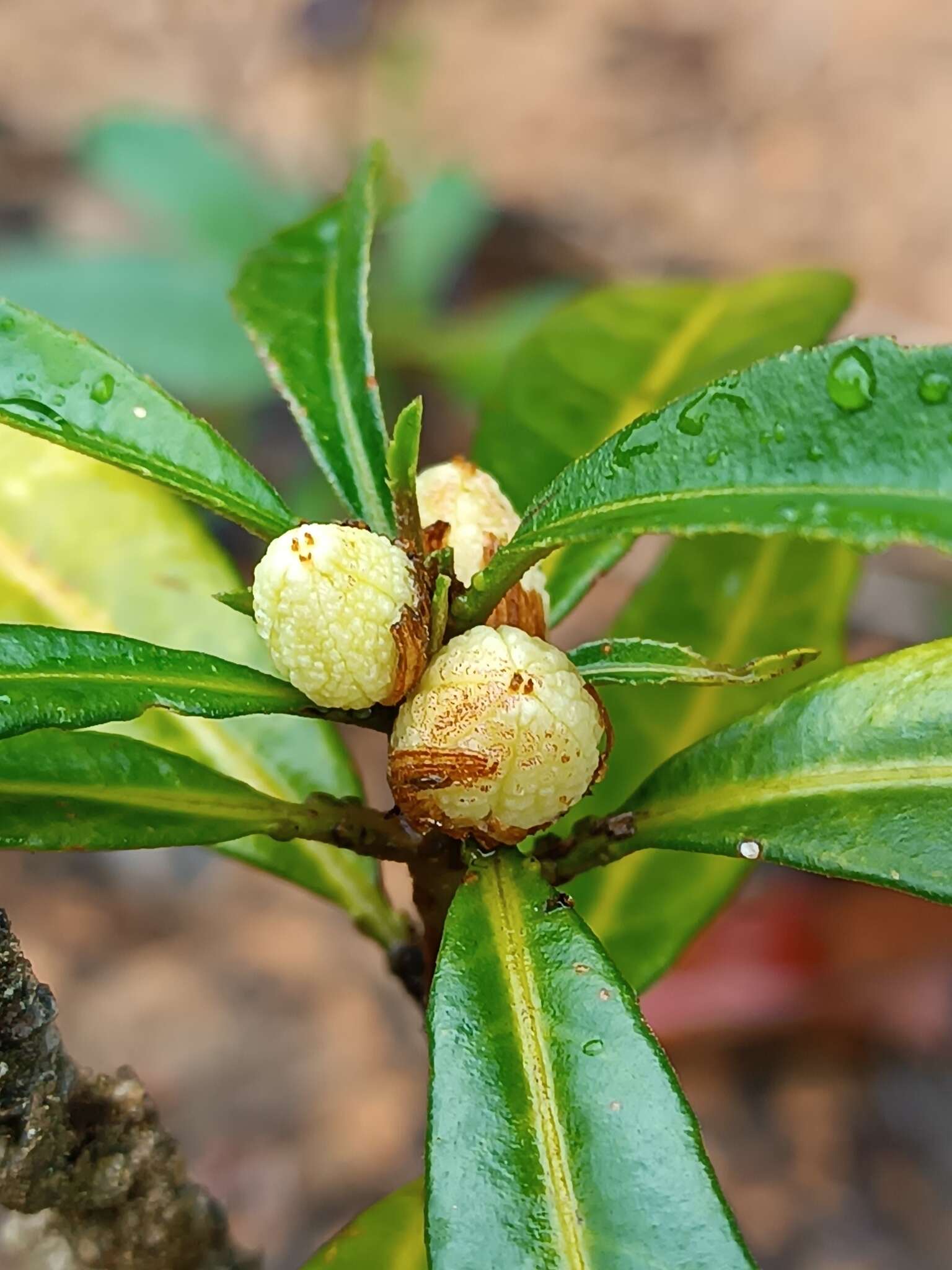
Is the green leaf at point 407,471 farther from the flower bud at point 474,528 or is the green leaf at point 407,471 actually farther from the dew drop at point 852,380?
the dew drop at point 852,380

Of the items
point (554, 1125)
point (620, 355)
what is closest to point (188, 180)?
point (620, 355)

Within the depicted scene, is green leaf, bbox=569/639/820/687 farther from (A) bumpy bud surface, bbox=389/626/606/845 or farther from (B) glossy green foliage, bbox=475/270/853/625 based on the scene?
(B) glossy green foliage, bbox=475/270/853/625

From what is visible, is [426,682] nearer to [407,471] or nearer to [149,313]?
[407,471]

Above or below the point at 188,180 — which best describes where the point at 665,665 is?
below

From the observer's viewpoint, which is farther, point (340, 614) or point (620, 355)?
point (620, 355)

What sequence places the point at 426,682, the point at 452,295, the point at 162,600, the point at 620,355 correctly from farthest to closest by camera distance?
the point at 452,295 → the point at 620,355 → the point at 162,600 → the point at 426,682

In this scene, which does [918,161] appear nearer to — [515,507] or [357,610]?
[515,507]

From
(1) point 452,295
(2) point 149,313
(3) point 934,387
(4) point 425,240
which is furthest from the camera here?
(1) point 452,295

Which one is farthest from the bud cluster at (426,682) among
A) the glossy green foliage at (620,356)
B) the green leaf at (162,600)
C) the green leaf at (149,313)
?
the green leaf at (149,313)
